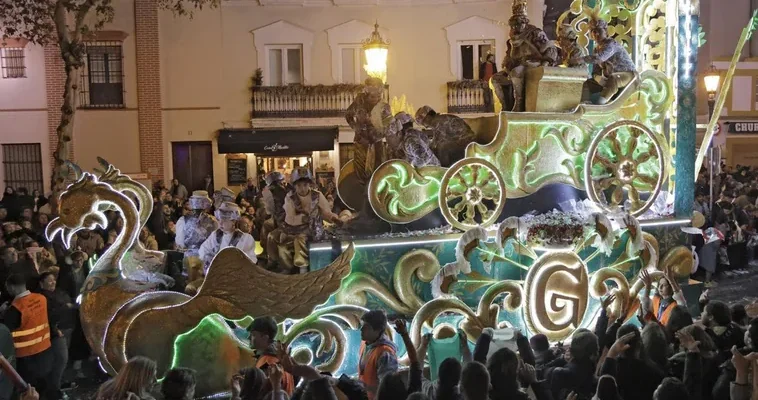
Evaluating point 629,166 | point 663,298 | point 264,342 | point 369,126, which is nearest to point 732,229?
point 629,166

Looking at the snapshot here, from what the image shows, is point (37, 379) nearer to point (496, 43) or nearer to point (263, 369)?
point (263, 369)

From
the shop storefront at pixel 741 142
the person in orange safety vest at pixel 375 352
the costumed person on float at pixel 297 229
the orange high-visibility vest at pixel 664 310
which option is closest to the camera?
the person in orange safety vest at pixel 375 352

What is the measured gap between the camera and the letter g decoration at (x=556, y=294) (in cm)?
848

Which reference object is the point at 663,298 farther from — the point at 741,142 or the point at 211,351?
the point at 741,142

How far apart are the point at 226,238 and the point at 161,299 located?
90cm

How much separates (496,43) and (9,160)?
1464 centimetres

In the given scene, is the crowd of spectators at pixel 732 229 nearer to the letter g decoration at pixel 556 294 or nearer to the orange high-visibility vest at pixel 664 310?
the orange high-visibility vest at pixel 664 310

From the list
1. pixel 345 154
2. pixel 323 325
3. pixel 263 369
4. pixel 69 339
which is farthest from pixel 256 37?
pixel 263 369

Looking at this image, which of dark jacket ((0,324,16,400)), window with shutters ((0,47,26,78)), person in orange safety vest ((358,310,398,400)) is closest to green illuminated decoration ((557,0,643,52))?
person in orange safety vest ((358,310,398,400))

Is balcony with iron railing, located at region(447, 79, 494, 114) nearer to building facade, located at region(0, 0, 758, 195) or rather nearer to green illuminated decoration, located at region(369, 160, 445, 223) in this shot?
building facade, located at region(0, 0, 758, 195)

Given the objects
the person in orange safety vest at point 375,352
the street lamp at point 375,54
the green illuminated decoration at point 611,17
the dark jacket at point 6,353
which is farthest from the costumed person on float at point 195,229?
the green illuminated decoration at point 611,17

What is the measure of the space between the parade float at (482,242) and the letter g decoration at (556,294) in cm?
1

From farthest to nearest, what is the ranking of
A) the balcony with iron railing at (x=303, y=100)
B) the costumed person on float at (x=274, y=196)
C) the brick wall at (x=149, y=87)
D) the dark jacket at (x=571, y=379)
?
the balcony with iron railing at (x=303, y=100) < the brick wall at (x=149, y=87) < the costumed person on float at (x=274, y=196) < the dark jacket at (x=571, y=379)

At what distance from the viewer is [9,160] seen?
24.8 meters
